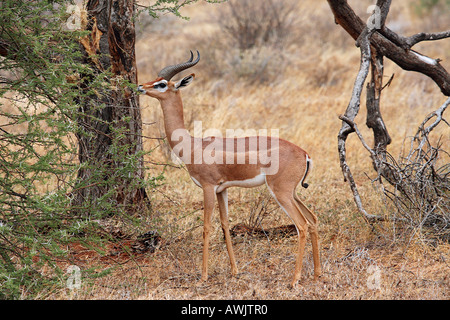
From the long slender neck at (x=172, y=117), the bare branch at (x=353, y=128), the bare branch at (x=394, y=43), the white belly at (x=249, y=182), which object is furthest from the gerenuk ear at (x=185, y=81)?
the bare branch at (x=394, y=43)

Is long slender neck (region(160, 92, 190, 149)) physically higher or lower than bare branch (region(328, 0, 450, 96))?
lower

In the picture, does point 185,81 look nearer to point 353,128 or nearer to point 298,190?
point 353,128

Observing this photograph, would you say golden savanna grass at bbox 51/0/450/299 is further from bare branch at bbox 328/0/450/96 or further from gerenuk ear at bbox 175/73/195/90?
bare branch at bbox 328/0/450/96

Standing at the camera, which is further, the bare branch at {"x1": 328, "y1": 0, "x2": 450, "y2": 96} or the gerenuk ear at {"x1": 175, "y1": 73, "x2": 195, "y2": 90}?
the bare branch at {"x1": 328, "y1": 0, "x2": 450, "y2": 96}

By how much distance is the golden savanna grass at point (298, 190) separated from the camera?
4879 mm

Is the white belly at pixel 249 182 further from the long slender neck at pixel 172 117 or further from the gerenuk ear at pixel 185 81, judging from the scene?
the gerenuk ear at pixel 185 81

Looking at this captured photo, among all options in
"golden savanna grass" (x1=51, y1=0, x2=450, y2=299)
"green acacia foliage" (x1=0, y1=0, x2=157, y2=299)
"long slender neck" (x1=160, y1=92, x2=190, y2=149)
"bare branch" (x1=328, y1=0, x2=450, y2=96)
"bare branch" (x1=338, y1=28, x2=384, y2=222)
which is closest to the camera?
"green acacia foliage" (x1=0, y1=0, x2=157, y2=299)

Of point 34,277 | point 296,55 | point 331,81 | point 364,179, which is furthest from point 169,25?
point 34,277

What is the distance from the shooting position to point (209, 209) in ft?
16.5

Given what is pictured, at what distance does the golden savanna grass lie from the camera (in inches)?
192

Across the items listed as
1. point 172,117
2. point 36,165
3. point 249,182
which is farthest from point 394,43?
point 36,165

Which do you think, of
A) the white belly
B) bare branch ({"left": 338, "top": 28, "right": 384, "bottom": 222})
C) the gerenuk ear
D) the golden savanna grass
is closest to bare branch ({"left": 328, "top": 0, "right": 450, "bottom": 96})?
bare branch ({"left": 338, "top": 28, "right": 384, "bottom": 222})

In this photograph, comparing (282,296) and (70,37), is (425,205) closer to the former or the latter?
(282,296)

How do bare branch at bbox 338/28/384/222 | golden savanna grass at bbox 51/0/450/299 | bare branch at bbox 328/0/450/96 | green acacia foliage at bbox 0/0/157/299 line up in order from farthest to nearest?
bare branch at bbox 328/0/450/96, bare branch at bbox 338/28/384/222, golden savanna grass at bbox 51/0/450/299, green acacia foliage at bbox 0/0/157/299
